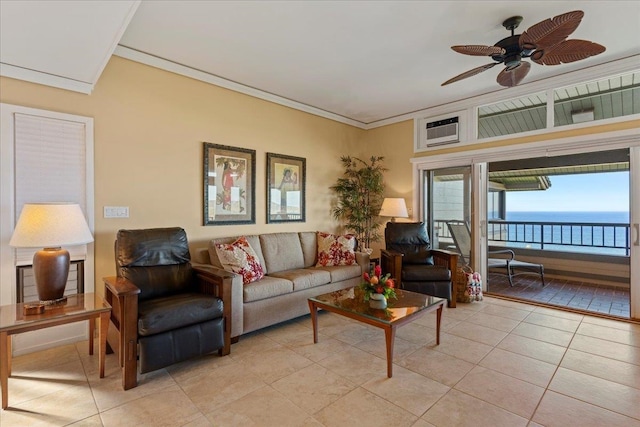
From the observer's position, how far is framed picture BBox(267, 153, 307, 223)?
4.30 m

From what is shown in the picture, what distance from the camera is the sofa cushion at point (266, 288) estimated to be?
2.95 m

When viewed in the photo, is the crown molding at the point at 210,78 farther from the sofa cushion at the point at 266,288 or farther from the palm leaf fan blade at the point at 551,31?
the palm leaf fan blade at the point at 551,31

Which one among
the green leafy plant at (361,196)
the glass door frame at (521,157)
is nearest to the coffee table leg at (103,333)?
the green leafy plant at (361,196)

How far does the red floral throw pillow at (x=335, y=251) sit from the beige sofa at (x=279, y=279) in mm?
95

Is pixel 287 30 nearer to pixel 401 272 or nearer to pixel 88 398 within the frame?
pixel 401 272

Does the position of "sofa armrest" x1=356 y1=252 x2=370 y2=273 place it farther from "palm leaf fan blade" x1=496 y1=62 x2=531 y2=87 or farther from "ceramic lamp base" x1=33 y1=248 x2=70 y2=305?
"ceramic lamp base" x1=33 y1=248 x2=70 y2=305

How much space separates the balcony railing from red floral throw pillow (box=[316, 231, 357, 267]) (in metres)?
1.84

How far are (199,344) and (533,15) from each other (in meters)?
3.77

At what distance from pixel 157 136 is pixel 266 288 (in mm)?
1962

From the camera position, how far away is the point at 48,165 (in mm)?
2670

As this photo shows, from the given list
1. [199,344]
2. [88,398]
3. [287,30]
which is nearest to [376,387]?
[199,344]

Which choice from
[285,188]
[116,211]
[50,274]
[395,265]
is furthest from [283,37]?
[395,265]

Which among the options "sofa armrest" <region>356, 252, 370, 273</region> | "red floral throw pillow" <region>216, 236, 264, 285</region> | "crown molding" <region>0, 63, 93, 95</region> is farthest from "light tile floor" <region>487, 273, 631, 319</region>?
"crown molding" <region>0, 63, 93, 95</region>

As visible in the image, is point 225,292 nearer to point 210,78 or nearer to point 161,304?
point 161,304
